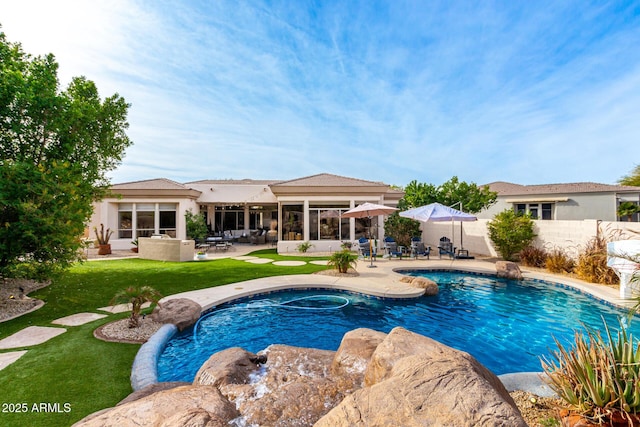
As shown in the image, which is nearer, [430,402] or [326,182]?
[430,402]

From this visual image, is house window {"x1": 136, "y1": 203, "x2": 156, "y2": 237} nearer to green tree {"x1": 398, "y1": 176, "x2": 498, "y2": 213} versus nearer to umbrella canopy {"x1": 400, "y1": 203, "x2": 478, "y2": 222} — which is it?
umbrella canopy {"x1": 400, "y1": 203, "x2": 478, "y2": 222}

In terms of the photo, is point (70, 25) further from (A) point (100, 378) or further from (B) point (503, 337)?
(B) point (503, 337)

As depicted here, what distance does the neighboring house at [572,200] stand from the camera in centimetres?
2548

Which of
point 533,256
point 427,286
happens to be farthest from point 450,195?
point 427,286

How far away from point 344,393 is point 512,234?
584 inches

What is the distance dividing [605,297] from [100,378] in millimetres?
13050

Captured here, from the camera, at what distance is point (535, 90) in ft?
48.6

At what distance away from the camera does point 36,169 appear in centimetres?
779

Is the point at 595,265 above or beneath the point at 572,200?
beneath

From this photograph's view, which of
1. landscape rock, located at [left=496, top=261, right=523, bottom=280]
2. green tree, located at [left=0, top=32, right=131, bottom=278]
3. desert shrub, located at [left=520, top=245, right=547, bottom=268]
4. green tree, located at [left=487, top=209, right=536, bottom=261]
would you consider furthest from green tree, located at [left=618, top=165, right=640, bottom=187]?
green tree, located at [left=0, top=32, right=131, bottom=278]

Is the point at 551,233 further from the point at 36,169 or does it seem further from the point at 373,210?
the point at 36,169

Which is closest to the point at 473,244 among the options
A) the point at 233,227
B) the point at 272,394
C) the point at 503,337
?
the point at 503,337

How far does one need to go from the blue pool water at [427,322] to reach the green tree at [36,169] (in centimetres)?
481

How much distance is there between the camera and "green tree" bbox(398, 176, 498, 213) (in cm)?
2169
